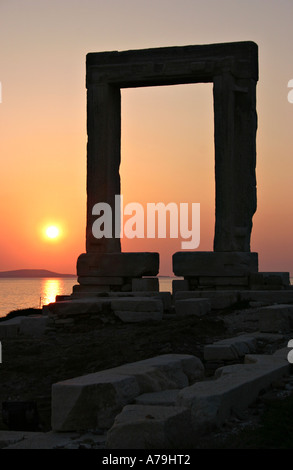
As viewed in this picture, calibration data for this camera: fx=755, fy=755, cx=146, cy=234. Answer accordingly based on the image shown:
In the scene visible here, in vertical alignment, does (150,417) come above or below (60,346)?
below

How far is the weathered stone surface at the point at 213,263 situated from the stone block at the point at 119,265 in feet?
1.78

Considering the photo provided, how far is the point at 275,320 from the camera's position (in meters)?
11.1

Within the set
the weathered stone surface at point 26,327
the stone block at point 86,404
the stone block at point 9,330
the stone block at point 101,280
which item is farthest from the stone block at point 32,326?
the stone block at point 86,404

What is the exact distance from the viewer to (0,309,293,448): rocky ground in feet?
24.2

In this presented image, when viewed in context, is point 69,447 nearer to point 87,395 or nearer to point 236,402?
point 87,395

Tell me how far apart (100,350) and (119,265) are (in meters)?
6.21

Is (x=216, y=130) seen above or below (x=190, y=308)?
above

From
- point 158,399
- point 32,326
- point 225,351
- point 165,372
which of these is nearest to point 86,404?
point 158,399

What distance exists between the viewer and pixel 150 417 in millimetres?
5434

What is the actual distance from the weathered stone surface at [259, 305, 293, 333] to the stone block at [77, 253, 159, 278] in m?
5.13

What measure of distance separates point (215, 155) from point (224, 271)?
2514 mm

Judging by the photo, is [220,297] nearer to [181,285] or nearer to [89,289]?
[181,285]

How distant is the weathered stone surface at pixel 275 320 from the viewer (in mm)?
11102
